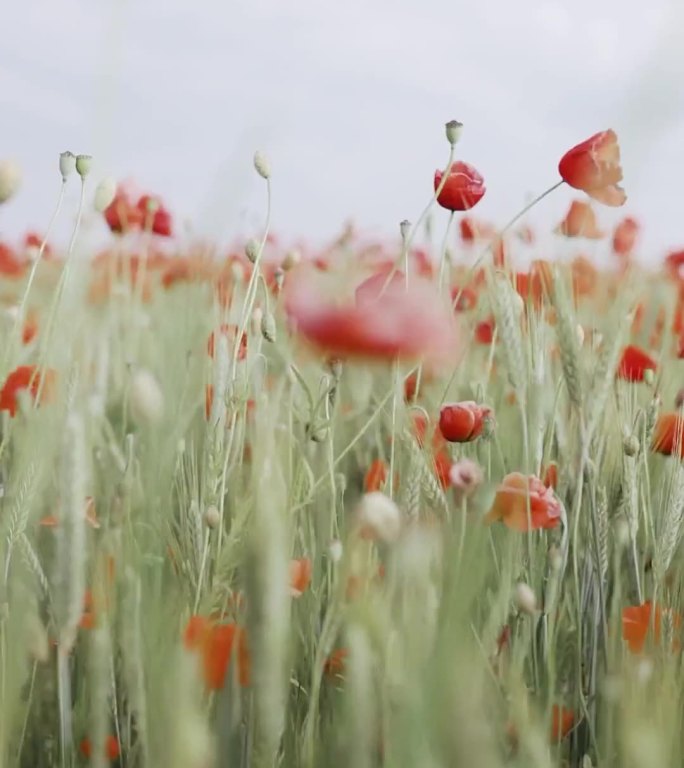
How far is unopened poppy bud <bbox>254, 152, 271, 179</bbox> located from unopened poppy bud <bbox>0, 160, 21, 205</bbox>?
22 cm

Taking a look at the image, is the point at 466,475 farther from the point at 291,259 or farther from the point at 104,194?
the point at 291,259

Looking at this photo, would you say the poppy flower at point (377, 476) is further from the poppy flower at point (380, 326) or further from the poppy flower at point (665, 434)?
the poppy flower at point (380, 326)

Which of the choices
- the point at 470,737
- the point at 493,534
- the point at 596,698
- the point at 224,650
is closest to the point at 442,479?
the point at 493,534

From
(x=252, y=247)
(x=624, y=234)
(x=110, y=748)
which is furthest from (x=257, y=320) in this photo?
(x=624, y=234)

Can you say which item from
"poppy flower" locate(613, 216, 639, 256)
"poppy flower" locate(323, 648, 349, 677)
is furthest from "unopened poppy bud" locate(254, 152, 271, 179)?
"poppy flower" locate(613, 216, 639, 256)

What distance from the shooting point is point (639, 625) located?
0.81 meters

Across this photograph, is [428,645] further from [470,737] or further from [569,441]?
[569,441]

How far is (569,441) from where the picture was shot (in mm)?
950

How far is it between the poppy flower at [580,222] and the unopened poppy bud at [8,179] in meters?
0.44

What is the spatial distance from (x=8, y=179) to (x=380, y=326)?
570mm

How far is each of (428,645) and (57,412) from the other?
354 millimetres

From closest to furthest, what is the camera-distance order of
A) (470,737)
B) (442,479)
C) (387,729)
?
(470,737), (387,729), (442,479)

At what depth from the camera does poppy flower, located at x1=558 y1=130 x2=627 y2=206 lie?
907 mm

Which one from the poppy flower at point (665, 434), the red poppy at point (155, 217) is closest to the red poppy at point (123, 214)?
the red poppy at point (155, 217)
